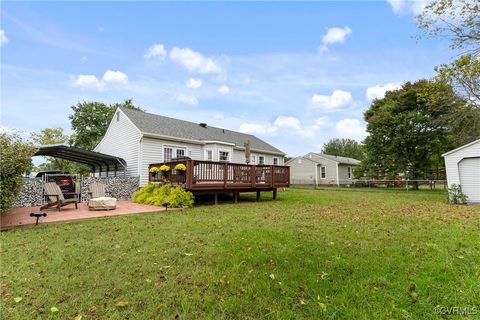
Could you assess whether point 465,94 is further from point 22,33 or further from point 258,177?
point 22,33

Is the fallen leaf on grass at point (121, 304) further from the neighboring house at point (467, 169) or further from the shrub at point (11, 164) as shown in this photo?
the neighboring house at point (467, 169)

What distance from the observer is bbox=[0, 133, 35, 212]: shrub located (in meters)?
6.17

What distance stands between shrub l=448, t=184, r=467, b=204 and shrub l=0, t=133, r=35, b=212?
16.8 meters

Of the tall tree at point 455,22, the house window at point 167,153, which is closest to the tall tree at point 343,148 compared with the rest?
the tall tree at point 455,22

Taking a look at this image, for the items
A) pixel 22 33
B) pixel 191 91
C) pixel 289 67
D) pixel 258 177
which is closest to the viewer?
pixel 22 33

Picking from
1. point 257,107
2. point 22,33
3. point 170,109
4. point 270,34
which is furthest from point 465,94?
point 170,109

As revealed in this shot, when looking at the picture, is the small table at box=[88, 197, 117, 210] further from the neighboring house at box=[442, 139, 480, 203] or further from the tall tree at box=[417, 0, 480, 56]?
the neighboring house at box=[442, 139, 480, 203]

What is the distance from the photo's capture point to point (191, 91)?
63.4 feet

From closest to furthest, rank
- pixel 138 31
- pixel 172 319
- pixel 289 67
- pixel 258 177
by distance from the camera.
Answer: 1. pixel 172 319
2. pixel 258 177
3. pixel 138 31
4. pixel 289 67

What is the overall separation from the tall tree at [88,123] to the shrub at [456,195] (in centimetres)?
2845

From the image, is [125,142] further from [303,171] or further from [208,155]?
[303,171]

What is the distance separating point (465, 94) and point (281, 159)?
13.6m

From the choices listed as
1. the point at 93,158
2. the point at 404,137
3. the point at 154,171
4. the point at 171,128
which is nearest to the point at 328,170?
the point at 404,137

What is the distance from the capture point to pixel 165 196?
9.98 meters
